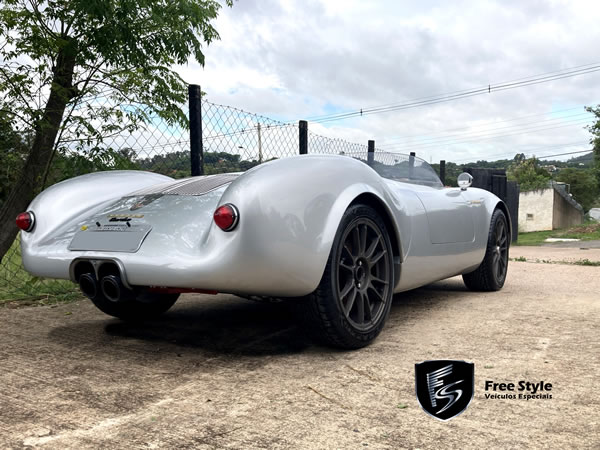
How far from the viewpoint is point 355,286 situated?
2.82 meters

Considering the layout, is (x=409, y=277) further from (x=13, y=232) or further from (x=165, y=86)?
(x=13, y=232)

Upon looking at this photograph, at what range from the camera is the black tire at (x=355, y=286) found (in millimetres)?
2615

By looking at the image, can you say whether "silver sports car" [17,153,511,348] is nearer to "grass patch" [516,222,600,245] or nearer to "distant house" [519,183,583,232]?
"grass patch" [516,222,600,245]

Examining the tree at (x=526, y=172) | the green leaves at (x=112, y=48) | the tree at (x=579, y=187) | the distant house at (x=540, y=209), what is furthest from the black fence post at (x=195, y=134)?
the tree at (x=579, y=187)

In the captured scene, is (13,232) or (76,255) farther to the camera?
(13,232)

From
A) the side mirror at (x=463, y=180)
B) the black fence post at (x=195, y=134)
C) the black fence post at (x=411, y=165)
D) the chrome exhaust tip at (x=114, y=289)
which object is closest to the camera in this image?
the chrome exhaust tip at (x=114, y=289)

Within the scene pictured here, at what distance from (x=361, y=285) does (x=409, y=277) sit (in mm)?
542

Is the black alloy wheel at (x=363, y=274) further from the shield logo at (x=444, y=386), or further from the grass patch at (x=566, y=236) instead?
the grass patch at (x=566, y=236)

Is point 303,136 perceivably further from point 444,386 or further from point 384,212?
point 444,386

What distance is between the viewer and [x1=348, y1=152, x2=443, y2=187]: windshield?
375 cm

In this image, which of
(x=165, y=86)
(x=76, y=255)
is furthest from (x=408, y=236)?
(x=165, y=86)

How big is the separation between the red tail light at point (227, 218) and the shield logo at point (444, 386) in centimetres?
101

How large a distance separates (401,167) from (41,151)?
3.53 m

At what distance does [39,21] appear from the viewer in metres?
5.06
